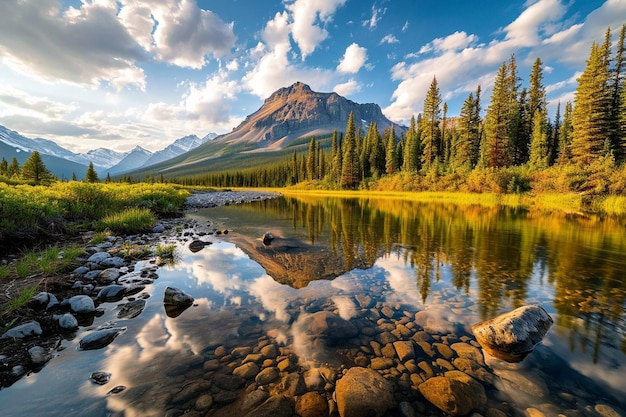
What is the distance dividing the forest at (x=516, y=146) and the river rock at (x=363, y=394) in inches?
1393

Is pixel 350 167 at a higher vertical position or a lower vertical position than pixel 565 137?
lower

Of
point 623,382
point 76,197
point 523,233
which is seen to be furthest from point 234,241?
point 523,233

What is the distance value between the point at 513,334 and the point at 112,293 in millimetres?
8603

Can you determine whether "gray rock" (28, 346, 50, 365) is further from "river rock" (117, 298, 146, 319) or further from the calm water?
"river rock" (117, 298, 146, 319)

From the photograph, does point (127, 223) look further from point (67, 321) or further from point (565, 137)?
point (565, 137)

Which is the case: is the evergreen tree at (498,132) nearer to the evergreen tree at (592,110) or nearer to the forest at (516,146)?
the forest at (516,146)

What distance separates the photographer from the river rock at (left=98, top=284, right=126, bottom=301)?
634 centimetres

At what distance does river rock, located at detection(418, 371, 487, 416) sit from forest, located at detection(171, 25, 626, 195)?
3439 cm

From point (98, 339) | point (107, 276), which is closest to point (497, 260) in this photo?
point (98, 339)

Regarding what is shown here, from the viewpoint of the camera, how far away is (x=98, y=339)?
181 inches

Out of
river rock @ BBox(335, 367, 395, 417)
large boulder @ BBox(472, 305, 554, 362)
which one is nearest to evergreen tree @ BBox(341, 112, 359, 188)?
large boulder @ BBox(472, 305, 554, 362)

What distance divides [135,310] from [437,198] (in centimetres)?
4545

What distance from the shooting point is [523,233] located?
15.1m

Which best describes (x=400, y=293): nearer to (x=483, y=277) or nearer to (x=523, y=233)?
(x=483, y=277)
